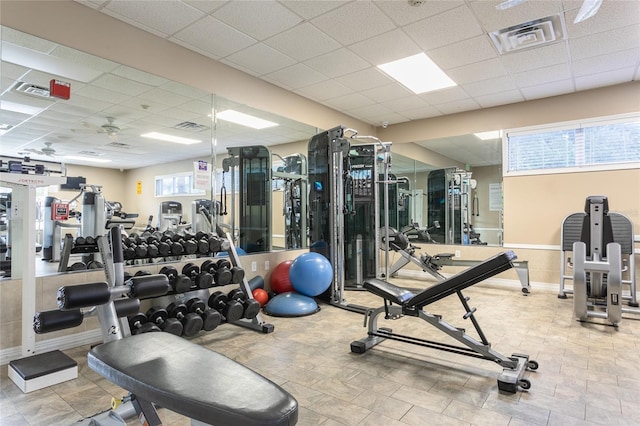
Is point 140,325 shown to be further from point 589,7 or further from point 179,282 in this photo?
point 589,7

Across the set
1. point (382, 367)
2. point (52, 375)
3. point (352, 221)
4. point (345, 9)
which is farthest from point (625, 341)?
point (52, 375)

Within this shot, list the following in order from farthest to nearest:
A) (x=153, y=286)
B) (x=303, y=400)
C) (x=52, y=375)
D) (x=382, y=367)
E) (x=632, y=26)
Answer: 1. (x=632, y=26)
2. (x=382, y=367)
3. (x=52, y=375)
4. (x=303, y=400)
5. (x=153, y=286)

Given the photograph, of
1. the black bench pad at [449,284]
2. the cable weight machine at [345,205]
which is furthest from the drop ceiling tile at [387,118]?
the black bench pad at [449,284]

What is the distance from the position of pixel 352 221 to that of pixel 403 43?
2573mm

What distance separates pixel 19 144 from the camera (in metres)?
3.02

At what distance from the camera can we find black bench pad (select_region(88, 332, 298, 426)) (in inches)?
34.6

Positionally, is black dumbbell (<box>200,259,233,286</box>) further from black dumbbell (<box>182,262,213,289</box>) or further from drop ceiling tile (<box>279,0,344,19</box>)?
drop ceiling tile (<box>279,0,344,19</box>)

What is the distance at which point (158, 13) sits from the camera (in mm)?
3039

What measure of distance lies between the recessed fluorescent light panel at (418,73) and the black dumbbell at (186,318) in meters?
3.29

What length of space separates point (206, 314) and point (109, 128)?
214cm

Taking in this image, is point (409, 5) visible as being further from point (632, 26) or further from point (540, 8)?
point (632, 26)

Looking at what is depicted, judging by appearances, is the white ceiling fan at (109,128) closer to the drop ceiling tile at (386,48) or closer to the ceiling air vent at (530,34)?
the drop ceiling tile at (386,48)

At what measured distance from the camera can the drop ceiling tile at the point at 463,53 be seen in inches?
141

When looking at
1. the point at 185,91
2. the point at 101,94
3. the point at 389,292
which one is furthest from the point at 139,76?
the point at 389,292
